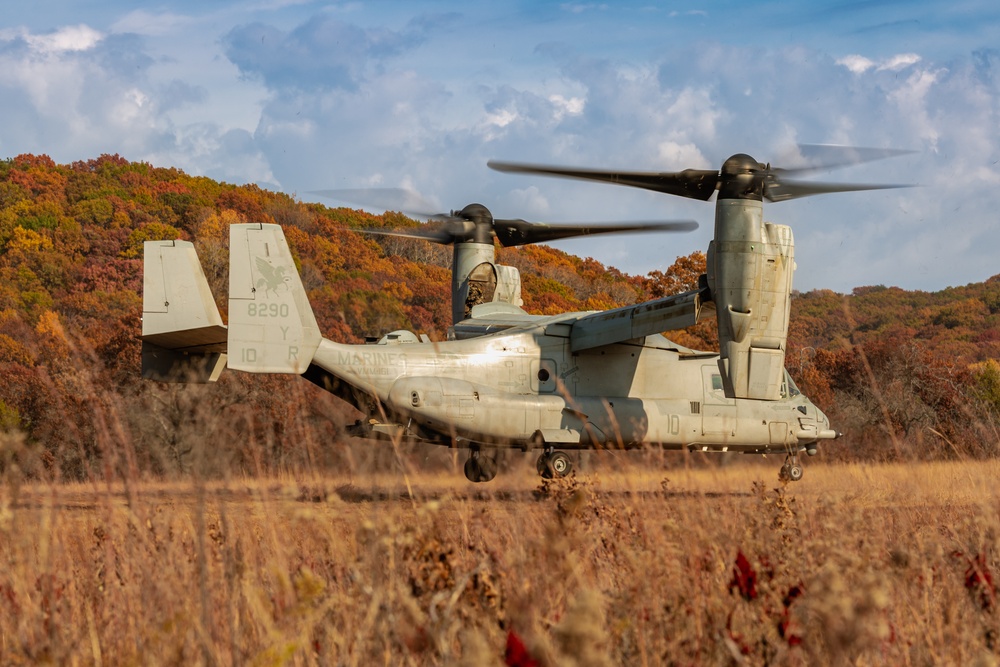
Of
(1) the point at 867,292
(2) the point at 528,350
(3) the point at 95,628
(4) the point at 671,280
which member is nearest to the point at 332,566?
(3) the point at 95,628

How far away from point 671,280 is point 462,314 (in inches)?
1181

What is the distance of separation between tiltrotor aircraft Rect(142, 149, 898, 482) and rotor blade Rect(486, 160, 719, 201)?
0.08ft

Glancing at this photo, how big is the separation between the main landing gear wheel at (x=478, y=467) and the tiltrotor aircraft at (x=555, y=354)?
3 cm

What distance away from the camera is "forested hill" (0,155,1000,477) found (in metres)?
26.3

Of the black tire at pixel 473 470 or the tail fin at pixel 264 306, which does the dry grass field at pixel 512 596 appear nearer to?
the tail fin at pixel 264 306

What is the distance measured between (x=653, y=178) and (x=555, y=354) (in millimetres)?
3692

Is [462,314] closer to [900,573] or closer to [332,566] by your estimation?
[332,566]

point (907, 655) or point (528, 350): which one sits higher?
point (528, 350)

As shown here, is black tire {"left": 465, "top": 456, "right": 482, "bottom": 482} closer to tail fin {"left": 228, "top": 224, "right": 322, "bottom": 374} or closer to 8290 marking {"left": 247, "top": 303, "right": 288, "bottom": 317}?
tail fin {"left": 228, "top": 224, "right": 322, "bottom": 374}

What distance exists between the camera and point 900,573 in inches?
230

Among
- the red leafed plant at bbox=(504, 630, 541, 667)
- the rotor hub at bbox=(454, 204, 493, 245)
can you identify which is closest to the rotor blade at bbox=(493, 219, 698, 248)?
the rotor hub at bbox=(454, 204, 493, 245)

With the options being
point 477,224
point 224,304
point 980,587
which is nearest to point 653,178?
point 477,224

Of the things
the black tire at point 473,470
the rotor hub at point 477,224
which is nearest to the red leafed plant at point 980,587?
the black tire at point 473,470

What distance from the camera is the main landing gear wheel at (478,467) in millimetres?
18422
